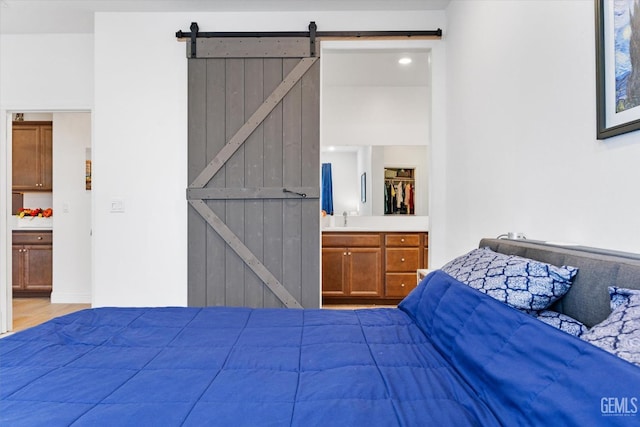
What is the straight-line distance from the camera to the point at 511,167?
2014mm

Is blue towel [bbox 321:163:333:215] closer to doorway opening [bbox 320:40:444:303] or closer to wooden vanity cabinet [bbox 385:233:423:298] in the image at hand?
doorway opening [bbox 320:40:444:303]

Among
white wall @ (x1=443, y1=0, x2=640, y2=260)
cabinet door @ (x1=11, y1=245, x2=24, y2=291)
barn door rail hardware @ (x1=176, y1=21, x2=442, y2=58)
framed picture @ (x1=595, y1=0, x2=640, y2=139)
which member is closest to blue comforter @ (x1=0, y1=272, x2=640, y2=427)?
white wall @ (x1=443, y1=0, x2=640, y2=260)

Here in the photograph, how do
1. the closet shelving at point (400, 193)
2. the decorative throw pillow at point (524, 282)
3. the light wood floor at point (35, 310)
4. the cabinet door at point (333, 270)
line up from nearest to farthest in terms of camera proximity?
the decorative throw pillow at point (524, 282), the light wood floor at point (35, 310), the cabinet door at point (333, 270), the closet shelving at point (400, 193)

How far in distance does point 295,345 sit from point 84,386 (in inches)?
25.0

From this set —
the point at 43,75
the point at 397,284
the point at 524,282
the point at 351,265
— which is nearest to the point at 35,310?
the point at 43,75

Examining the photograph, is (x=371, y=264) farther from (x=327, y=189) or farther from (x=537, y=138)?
(x=537, y=138)

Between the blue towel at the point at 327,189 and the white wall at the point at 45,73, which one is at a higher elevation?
the white wall at the point at 45,73

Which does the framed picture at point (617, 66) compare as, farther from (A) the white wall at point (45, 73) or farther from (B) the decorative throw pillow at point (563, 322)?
(A) the white wall at point (45, 73)

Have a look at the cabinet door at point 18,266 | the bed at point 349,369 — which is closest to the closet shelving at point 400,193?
the bed at point 349,369

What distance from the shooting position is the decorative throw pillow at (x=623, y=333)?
0.74 meters

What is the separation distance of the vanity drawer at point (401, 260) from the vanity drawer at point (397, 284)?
6 cm

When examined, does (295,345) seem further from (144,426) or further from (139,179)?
(139,179)

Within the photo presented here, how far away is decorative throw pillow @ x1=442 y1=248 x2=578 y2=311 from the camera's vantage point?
1216mm

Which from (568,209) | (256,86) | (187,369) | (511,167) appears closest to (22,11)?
(256,86)
